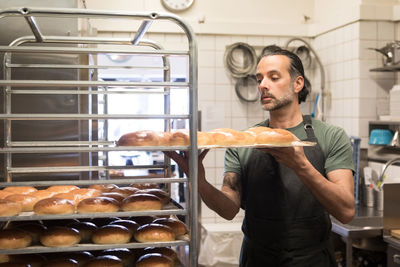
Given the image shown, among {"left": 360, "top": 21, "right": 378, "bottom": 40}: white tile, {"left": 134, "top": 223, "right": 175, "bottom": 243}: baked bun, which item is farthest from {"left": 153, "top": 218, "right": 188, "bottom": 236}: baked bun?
{"left": 360, "top": 21, "right": 378, "bottom": 40}: white tile

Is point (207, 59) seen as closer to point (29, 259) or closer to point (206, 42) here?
point (206, 42)

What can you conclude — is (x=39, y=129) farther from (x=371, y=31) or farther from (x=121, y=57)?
(x=371, y=31)

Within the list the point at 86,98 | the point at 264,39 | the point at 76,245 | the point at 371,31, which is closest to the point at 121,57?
the point at 264,39

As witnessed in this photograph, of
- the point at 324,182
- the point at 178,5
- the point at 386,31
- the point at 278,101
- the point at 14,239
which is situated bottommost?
the point at 14,239

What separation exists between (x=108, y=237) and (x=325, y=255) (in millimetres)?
1016

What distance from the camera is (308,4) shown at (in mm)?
4844

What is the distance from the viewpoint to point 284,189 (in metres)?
1.96

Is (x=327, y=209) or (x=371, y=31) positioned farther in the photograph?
(x=371, y=31)

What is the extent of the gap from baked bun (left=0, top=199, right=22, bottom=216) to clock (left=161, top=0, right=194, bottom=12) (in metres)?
3.45

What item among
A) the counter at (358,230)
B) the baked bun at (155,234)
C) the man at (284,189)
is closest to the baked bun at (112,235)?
the baked bun at (155,234)

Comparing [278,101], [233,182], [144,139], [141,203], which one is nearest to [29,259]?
[141,203]

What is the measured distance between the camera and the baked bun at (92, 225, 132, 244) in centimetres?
140

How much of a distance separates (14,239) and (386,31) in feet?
11.8

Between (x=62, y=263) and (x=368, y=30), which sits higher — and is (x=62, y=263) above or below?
below
